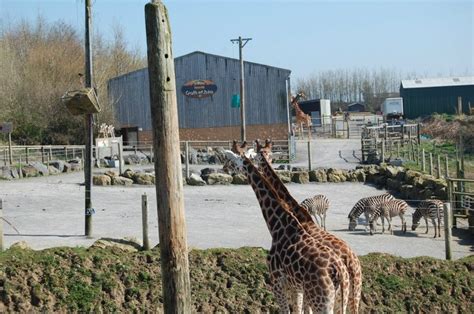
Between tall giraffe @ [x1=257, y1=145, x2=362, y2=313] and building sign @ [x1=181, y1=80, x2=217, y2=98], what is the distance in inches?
1625

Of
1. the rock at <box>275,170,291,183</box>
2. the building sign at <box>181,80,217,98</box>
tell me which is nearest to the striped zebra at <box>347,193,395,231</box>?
the rock at <box>275,170,291,183</box>

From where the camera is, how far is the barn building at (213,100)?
4800 centimetres

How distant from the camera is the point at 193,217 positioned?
20.9 metres

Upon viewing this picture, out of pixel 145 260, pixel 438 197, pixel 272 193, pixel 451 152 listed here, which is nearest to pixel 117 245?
pixel 145 260

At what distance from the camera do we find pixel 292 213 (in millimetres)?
8484

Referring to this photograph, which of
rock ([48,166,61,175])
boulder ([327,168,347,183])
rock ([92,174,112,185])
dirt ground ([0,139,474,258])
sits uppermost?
rock ([48,166,61,175])

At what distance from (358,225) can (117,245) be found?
8.22 m

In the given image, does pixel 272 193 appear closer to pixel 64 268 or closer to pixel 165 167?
pixel 165 167

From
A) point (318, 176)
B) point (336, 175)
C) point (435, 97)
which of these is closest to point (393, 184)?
point (336, 175)

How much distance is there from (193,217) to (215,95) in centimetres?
2988

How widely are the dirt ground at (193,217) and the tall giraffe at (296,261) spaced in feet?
22.1

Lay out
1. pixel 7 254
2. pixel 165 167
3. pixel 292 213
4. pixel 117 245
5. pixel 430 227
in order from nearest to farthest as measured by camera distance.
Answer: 1. pixel 165 167
2. pixel 292 213
3. pixel 7 254
4. pixel 117 245
5. pixel 430 227

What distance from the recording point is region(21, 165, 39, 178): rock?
31953mm

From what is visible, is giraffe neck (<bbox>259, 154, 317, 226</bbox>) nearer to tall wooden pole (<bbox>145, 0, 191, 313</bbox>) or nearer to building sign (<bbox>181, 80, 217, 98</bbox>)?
tall wooden pole (<bbox>145, 0, 191, 313</bbox>)
